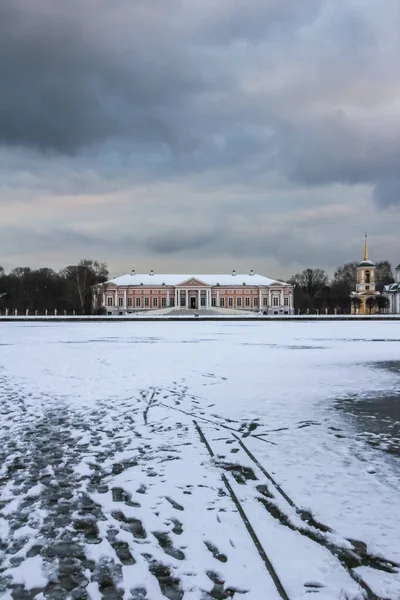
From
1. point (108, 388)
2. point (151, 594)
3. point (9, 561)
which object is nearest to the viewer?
point (151, 594)

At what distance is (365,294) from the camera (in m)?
116

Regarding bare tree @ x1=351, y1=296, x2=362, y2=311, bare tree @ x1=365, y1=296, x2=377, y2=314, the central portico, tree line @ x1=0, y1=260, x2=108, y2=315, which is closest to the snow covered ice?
tree line @ x1=0, y1=260, x2=108, y2=315

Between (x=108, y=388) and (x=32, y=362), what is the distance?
6.33 metres

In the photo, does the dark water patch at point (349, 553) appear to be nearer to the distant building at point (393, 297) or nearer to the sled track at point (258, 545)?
the sled track at point (258, 545)

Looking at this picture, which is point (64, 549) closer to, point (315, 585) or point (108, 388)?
point (315, 585)

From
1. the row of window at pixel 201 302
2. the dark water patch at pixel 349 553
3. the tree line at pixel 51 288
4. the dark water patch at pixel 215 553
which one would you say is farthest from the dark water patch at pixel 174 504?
the row of window at pixel 201 302

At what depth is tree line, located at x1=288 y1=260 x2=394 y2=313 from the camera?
126375mm

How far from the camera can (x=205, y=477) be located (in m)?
5.92

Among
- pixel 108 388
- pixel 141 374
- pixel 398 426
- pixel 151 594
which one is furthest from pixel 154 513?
pixel 141 374

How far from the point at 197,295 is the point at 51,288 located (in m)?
36.1

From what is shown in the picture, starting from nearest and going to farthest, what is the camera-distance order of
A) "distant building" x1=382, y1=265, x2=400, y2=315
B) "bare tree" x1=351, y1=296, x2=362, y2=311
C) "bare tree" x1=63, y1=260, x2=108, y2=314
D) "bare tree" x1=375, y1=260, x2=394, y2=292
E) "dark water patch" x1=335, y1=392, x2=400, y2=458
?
"dark water patch" x1=335, y1=392, x2=400, y2=458 < "bare tree" x1=63, y1=260, x2=108, y2=314 < "bare tree" x1=351, y1=296, x2=362, y2=311 < "distant building" x1=382, y1=265, x2=400, y2=315 < "bare tree" x1=375, y1=260, x2=394, y2=292

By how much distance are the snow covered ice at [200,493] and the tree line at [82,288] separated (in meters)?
87.2

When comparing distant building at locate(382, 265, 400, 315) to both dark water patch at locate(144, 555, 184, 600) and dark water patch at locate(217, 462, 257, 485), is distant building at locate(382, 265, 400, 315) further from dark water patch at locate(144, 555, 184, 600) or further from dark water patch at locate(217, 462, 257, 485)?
dark water patch at locate(144, 555, 184, 600)

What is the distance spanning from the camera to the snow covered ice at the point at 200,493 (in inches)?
148
